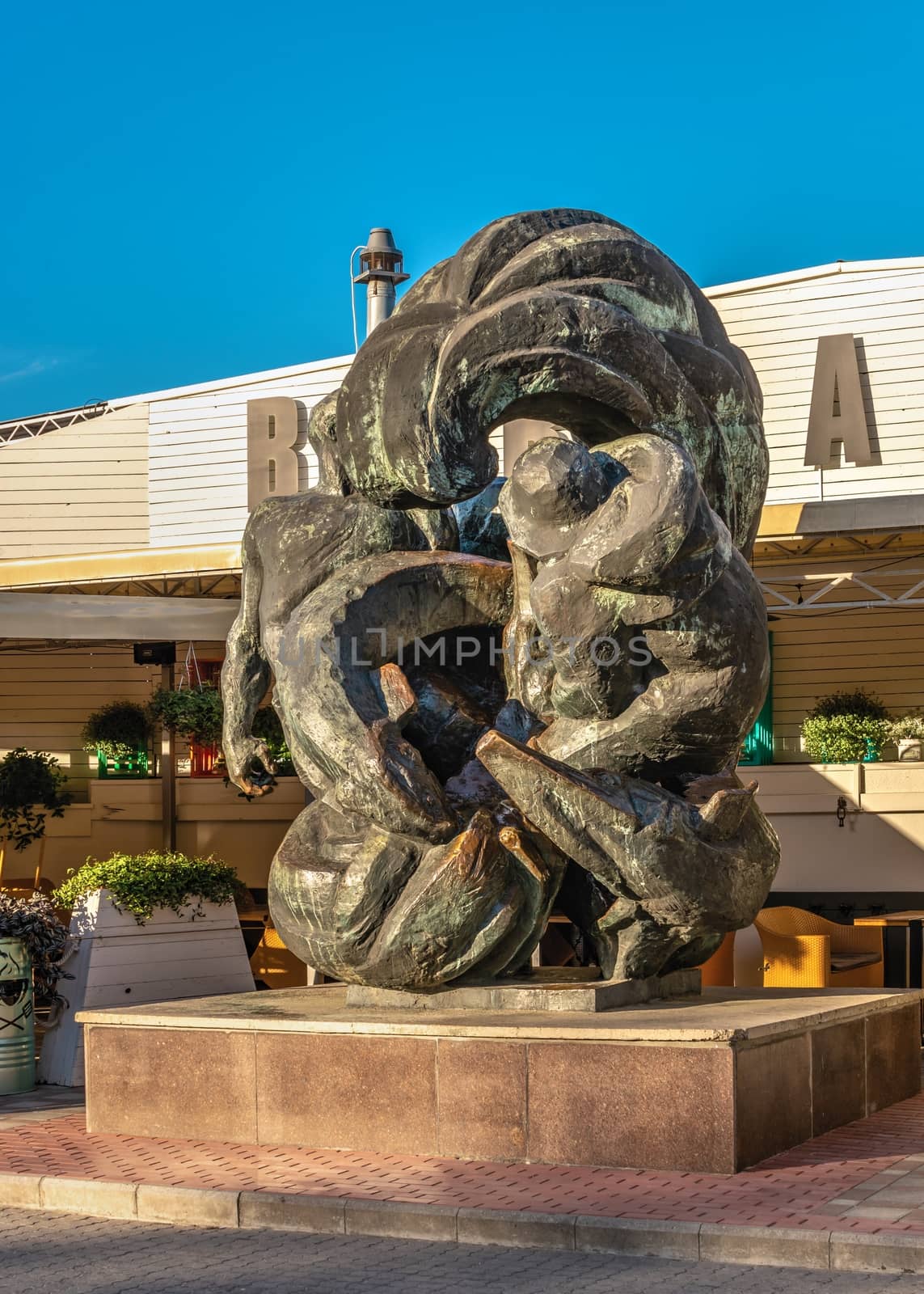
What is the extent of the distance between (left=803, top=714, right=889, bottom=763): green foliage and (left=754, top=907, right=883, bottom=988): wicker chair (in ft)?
13.1

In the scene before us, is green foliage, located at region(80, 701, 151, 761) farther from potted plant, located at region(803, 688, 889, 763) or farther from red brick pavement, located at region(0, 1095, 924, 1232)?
red brick pavement, located at region(0, 1095, 924, 1232)

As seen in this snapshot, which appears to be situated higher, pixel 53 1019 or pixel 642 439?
pixel 642 439

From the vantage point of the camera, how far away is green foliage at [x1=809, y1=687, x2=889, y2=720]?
15.9m

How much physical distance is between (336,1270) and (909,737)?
37.8ft

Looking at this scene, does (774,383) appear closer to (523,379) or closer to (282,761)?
(282,761)

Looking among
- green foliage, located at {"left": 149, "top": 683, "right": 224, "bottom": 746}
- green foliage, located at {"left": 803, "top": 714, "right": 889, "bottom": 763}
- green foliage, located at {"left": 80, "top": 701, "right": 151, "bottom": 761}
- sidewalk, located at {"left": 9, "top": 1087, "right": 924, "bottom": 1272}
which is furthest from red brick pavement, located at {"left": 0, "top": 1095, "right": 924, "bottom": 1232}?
green foliage, located at {"left": 80, "top": 701, "right": 151, "bottom": 761}

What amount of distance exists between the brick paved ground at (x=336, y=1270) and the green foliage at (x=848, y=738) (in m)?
10.9

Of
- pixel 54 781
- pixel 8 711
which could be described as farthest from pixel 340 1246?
pixel 8 711

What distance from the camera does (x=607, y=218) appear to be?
739cm

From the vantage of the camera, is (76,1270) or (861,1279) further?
(76,1270)

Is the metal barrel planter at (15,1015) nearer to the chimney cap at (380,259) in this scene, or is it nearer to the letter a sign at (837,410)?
the letter a sign at (837,410)

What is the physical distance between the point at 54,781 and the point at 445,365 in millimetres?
13001

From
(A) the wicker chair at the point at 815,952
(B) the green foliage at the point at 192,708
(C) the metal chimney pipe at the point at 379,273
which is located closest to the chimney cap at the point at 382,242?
(C) the metal chimney pipe at the point at 379,273

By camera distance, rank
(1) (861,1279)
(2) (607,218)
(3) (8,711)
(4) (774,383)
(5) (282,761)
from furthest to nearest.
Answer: (3) (8,711) < (5) (282,761) < (4) (774,383) < (2) (607,218) < (1) (861,1279)
